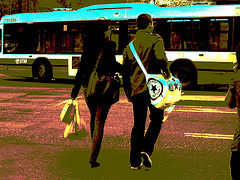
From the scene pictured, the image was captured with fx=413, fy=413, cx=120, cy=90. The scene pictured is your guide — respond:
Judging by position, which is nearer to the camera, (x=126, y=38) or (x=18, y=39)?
(x=126, y=38)

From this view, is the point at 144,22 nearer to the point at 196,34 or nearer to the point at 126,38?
the point at 196,34

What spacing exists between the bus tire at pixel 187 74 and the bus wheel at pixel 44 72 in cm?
566

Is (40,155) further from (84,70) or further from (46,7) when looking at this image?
(46,7)

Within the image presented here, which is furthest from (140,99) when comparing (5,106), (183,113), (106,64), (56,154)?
(5,106)

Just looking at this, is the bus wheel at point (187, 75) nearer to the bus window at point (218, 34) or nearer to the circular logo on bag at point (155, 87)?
the bus window at point (218, 34)

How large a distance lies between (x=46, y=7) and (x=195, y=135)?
30719 millimetres

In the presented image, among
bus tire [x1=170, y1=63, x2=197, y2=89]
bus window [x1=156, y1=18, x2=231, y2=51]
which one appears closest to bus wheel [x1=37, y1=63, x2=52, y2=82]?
bus window [x1=156, y1=18, x2=231, y2=51]

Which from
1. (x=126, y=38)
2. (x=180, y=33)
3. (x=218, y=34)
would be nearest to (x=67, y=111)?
(x=218, y=34)

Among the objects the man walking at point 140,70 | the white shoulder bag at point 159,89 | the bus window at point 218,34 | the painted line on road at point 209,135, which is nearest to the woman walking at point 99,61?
the man walking at point 140,70

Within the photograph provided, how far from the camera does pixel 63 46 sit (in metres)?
17.9

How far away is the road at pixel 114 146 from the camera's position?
5.05m

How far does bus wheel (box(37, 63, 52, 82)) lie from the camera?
58.9ft

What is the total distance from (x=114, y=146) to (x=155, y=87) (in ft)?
6.46

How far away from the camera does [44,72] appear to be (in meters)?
17.9
